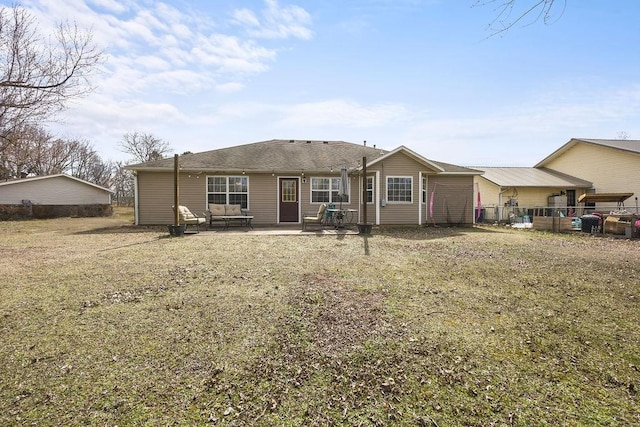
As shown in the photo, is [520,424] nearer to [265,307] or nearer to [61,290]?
[265,307]

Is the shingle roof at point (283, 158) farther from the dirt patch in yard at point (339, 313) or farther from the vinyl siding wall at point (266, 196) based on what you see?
the dirt patch in yard at point (339, 313)

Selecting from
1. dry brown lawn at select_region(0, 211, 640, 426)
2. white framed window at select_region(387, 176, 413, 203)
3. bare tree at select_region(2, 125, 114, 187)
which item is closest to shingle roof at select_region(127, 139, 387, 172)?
white framed window at select_region(387, 176, 413, 203)

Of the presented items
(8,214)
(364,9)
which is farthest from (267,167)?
(8,214)

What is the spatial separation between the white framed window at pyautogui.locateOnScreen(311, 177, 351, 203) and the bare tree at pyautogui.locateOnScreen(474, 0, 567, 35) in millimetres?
12013

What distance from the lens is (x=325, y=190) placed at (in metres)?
15.8

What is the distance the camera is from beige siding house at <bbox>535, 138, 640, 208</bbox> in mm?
19812

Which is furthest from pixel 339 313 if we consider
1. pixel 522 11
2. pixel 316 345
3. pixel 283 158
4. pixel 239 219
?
pixel 283 158

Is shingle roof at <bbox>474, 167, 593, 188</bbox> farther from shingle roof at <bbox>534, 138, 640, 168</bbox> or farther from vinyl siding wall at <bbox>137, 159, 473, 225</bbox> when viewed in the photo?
vinyl siding wall at <bbox>137, 159, 473, 225</bbox>

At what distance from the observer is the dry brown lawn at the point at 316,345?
2543 mm

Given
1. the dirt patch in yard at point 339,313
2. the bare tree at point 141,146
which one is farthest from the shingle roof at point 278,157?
the bare tree at point 141,146

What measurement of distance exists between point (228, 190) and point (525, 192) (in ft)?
63.2

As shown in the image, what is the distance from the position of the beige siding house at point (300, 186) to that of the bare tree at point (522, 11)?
10307mm

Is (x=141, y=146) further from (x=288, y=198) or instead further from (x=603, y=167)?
(x=603, y=167)

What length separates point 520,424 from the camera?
2420 mm
